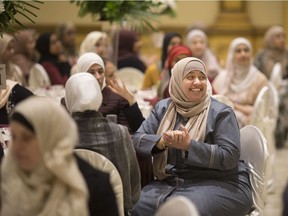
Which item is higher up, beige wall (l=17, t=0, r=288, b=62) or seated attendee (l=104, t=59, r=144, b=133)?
beige wall (l=17, t=0, r=288, b=62)

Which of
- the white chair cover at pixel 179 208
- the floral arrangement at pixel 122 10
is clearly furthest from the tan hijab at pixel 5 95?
the floral arrangement at pixel 122 10

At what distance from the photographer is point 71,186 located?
2645 mm

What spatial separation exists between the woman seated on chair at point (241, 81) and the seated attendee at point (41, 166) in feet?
13.7

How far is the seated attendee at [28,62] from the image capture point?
25.8ft

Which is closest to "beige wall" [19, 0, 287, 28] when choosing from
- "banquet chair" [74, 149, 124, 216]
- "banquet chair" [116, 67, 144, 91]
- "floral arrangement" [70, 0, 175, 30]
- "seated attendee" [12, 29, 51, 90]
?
"seated attendee" [12, 29, 51, 90]

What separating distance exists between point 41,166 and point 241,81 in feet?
15.3

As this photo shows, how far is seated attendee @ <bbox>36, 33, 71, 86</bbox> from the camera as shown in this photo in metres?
8.38

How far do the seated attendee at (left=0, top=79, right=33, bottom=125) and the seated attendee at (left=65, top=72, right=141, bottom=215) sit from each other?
3.13 feet

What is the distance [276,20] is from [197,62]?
955 centimetres

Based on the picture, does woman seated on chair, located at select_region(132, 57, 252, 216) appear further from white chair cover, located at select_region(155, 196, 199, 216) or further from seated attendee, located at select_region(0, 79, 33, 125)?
white chair cover, located at select_region(155, 196, 199, 216)

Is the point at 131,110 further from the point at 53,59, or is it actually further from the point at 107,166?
the point at 53,59

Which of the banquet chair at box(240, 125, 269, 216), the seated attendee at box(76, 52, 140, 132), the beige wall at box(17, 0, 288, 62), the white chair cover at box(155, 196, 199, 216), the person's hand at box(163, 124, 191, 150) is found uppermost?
the beige wall at box(17, 0, 288, 62)

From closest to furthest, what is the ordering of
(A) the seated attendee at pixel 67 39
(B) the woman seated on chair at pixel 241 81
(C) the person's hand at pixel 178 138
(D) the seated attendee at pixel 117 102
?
(C) the person's hand at pixel 178 138 < (D) the seated attendee at pixel 117 102 < (B) the woman seated on chair at pixel 241 81 < (A) the seated attendee at pixel 67 39

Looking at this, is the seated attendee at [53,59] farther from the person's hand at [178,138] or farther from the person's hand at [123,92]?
the person's hand at [178,138]
